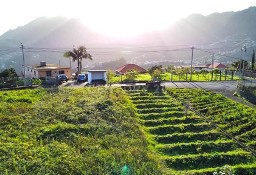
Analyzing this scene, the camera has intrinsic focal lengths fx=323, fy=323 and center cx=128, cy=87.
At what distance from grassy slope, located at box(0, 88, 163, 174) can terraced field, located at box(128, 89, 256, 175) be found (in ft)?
5.79

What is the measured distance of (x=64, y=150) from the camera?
22391 millimetres

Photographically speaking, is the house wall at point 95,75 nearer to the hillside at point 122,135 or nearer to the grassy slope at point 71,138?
the hillside at point 122,135

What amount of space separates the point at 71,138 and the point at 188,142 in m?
10.6

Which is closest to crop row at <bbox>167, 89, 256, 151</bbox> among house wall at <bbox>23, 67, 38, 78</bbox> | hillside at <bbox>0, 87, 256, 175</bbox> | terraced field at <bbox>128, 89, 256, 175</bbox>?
hillside at <bbox>0, 87, 256, 175</bbox>

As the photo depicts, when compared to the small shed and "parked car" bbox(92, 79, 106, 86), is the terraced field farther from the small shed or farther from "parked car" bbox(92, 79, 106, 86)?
the small shed

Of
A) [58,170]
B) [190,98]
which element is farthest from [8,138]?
[190,98]

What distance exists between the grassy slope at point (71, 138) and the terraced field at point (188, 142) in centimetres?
176

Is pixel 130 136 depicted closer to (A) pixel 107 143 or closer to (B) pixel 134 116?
(A) pixel 107 143

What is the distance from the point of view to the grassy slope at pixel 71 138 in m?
20.6

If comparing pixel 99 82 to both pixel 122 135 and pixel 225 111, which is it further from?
pixel 122 135

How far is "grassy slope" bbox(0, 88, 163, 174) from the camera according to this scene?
20.6 meters

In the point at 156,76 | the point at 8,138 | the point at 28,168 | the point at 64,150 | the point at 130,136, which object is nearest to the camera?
the point at 28,168

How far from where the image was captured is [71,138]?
25.2m

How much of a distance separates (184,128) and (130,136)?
675 cm
